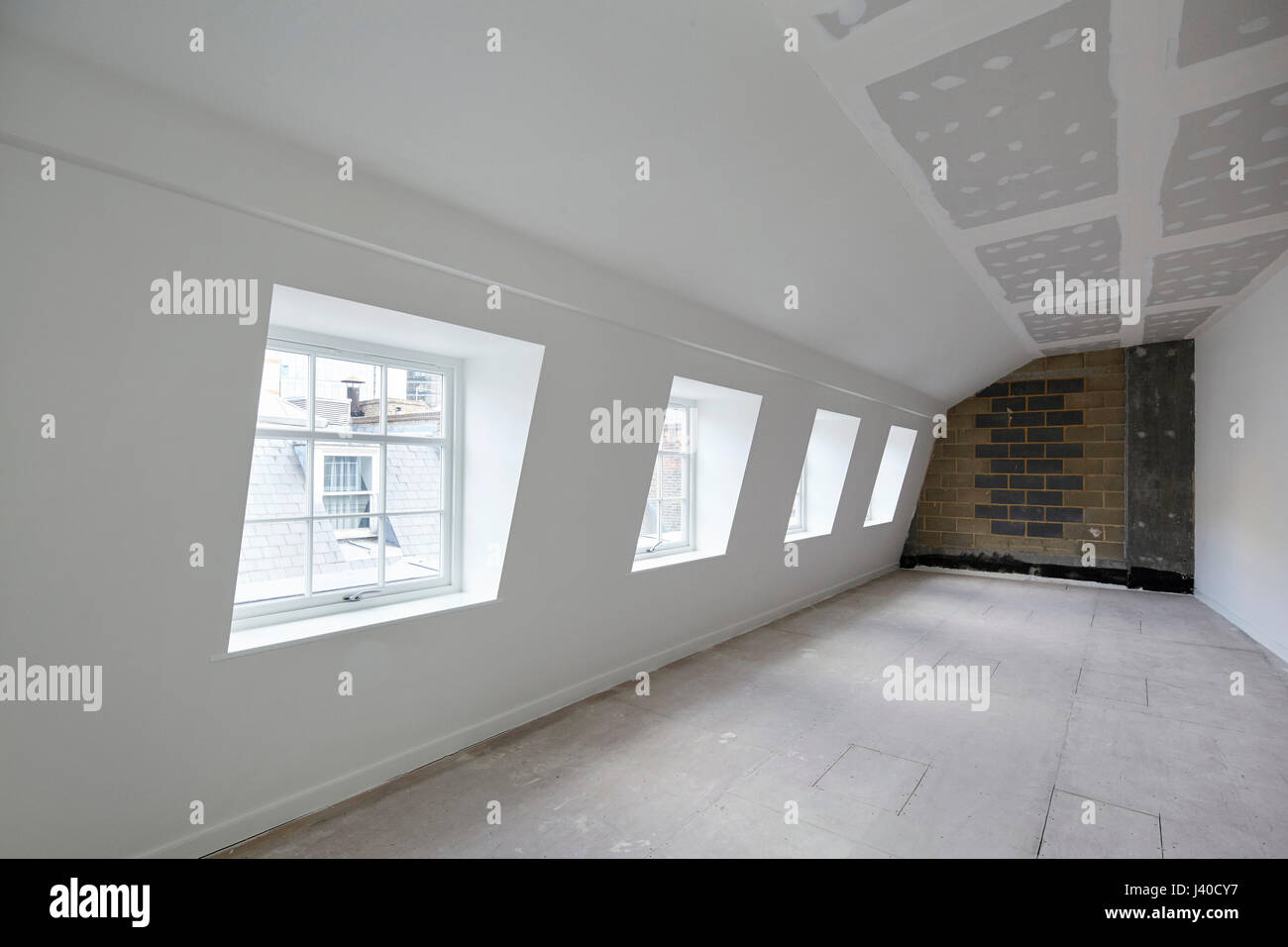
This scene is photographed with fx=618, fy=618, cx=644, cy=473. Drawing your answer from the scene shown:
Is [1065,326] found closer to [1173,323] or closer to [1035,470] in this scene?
[1173,323]

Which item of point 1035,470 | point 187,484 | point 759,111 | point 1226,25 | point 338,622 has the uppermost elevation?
point 1226,25

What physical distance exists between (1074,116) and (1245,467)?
15.4ft

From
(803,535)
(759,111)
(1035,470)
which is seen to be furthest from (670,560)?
(1035,470)

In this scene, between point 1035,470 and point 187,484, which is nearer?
point 187,484

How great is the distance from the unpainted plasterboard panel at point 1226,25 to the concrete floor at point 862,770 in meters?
2.88

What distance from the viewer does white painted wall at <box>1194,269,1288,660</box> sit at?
4645mm

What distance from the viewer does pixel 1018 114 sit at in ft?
8.19

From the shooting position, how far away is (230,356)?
1.99 m

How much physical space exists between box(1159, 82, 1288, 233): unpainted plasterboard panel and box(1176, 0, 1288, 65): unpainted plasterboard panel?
43 centimetres

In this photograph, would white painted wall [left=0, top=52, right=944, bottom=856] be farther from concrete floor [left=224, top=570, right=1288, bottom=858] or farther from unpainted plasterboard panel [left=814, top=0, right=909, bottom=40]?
unpainted plasterboard panel [left=814, top=0, right=909, bottom=40]

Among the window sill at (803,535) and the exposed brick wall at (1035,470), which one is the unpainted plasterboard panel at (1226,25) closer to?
the window sill at (803,535)

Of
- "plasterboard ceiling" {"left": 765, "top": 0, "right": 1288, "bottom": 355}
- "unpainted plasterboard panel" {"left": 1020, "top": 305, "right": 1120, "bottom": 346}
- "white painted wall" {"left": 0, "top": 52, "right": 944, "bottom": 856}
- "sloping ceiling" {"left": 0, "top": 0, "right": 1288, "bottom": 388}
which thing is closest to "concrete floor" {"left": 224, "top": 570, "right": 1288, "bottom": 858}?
"white painted wall" {"left": 0, "top": 52, "right": 944, "bottom": 856}
